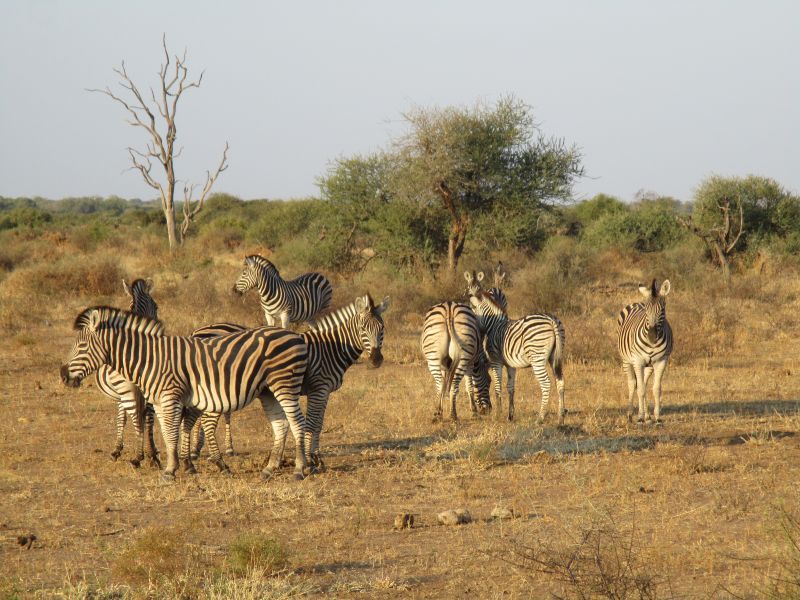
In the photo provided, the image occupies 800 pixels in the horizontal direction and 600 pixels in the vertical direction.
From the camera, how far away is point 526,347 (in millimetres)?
11172

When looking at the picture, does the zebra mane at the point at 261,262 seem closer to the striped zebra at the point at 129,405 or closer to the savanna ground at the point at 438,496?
the savanna ground at the point at 438,496

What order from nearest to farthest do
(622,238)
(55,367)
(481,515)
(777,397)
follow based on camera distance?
(481,515) → (777,397) → (55,367) → (622,238)

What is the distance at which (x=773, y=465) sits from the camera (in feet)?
28.3

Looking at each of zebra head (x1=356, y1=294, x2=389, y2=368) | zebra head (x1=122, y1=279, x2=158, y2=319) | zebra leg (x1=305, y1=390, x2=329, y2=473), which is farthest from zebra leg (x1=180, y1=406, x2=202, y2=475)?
zebra head (x1=122, y1=279, x2=158, y2=319)

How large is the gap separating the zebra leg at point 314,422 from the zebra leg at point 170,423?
1257 millimetres

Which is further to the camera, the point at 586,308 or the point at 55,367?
the point at 586,308

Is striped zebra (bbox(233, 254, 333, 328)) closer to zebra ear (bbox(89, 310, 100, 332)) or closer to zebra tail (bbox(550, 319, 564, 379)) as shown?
zebra tail (bbox(550, 319, 564, 379))

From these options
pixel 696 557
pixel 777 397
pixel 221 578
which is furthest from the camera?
pixel 777 397

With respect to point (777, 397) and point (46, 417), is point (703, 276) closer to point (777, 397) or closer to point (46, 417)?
point (777, 397)

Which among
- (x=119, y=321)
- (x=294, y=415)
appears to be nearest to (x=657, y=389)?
(x=294, y=415)

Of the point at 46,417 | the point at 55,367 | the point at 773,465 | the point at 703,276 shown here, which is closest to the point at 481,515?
the point at 773,465

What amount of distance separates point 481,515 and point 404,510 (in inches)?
24.8

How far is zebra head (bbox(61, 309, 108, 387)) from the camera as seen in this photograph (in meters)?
8.45

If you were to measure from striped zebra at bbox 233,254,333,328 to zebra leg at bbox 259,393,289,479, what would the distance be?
21.5ft
